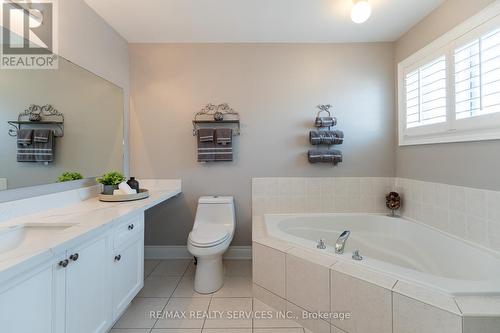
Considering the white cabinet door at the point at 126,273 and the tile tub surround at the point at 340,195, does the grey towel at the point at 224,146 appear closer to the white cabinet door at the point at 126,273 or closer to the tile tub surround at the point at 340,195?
the tile tub surround at the point at 340,195

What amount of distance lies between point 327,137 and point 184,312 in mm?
2080

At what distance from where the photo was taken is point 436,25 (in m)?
1.94

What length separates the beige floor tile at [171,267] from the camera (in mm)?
2270

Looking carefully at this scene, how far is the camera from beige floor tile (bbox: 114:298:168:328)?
1585mm

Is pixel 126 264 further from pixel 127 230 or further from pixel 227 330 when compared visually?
pixel 227 330

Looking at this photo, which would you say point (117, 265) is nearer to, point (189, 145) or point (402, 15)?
point (189, 145)

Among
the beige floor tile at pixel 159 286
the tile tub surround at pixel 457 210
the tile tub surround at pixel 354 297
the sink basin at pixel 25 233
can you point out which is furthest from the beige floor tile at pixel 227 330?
the tile tub surround at pixel 457 210

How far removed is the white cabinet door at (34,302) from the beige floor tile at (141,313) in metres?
0.71

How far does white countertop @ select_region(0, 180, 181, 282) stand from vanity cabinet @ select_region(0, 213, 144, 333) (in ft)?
0.18

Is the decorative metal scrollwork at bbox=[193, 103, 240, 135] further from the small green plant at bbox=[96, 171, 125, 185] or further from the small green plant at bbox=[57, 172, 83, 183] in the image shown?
the small green plant at bbox=[57, 172, 83, 183]

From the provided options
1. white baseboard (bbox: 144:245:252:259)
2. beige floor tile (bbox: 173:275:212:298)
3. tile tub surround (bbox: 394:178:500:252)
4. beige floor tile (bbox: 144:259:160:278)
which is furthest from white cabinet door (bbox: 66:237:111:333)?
tile tub surround (bbox: 394:178:500:252)

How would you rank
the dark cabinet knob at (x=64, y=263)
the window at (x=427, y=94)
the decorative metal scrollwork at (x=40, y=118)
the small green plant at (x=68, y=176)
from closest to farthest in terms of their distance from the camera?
the dark cabinet knob at (x=64, y=263) < the decorative metal scrollwork at (x=40, y=118) < the small green plant at (x=68, y=176) < the window at (x=427, y=94)

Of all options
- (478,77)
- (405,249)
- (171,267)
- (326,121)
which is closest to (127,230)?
(171,267)

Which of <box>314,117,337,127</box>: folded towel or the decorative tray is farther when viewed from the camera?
<box>314,117,337,127</box>: folded towel
